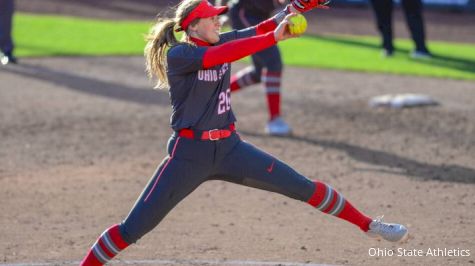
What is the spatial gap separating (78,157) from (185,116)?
165 inches

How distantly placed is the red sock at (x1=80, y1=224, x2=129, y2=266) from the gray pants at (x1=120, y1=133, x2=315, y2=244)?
45 mm

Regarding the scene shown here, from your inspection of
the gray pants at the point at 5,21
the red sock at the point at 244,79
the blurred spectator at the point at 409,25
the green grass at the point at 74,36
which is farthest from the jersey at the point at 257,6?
the green grass at the point at 74,36

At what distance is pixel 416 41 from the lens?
15.2 meters

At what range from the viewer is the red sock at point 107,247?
17.6 feet

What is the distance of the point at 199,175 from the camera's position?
17.8 ft

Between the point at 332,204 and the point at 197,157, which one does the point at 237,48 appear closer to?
the point at 197,157

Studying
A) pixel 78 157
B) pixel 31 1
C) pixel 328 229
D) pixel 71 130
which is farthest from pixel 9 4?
pixel 31 1

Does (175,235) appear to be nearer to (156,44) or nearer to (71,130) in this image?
(156,44)

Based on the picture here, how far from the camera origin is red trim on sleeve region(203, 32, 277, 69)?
5129 millimetres

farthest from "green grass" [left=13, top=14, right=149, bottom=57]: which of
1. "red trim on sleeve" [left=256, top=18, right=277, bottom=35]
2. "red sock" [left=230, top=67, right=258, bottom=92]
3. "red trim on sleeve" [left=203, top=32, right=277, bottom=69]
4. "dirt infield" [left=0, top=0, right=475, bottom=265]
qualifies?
"red trim on sleeve" [left=203, top=32, right=277, bottom=69]

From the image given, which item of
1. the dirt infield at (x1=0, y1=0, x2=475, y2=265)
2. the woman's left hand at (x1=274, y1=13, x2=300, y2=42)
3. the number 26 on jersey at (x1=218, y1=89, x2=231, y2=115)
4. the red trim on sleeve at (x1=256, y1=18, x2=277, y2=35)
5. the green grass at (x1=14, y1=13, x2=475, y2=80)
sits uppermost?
the woman's left hand at (x1=274, y1=13, x2=300, y2=42)

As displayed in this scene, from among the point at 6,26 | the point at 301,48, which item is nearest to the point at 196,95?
the point at 6,26

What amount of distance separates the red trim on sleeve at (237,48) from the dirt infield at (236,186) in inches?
61.0

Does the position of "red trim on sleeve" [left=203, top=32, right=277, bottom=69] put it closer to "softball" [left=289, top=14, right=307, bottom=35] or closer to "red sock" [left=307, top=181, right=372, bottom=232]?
"softball" [left=289, top=14, right=307, bottom=35]
